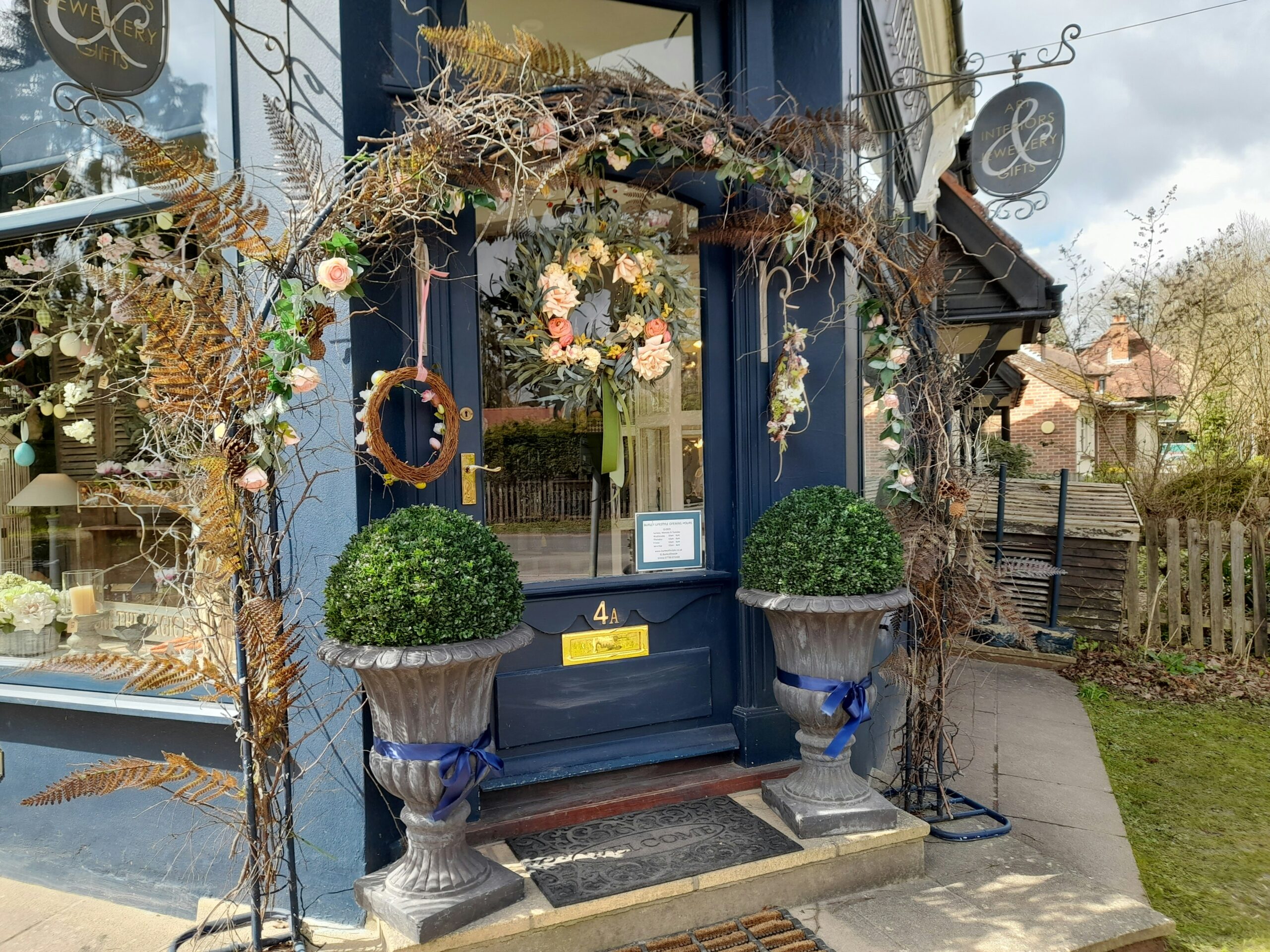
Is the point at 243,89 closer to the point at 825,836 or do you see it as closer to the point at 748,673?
the point at 748,673

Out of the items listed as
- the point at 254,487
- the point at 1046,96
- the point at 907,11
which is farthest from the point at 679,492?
the point at 907,11

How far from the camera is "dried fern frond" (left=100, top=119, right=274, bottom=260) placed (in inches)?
83.6

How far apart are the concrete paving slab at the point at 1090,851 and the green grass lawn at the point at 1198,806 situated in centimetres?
6

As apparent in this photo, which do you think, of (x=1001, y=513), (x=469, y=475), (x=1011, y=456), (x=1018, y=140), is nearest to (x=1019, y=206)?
(x=1018, y=140)

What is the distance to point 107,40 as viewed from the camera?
2.86 m

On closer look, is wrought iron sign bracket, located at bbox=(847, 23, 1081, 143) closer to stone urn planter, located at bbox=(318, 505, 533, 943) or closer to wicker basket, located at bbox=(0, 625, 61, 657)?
stone urn planter, located at bbox=(318, 505, 533, 943)

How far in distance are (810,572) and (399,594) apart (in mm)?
1459

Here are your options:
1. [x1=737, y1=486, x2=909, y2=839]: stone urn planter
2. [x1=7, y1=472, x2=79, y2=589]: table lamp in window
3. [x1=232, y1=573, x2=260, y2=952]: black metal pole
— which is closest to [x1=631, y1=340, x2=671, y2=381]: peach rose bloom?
[x1=737, y1=486, x2=909, y2=839]: stone urn planter

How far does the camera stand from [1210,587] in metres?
6.40

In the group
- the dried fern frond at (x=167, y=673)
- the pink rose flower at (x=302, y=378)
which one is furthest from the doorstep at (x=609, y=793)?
the pink rose flower at (x=302, y=378)

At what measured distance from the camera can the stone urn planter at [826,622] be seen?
2955 millimetres

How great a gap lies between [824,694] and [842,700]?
0.23ft

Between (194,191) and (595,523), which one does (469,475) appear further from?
(194,191)

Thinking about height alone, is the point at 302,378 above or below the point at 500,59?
below
